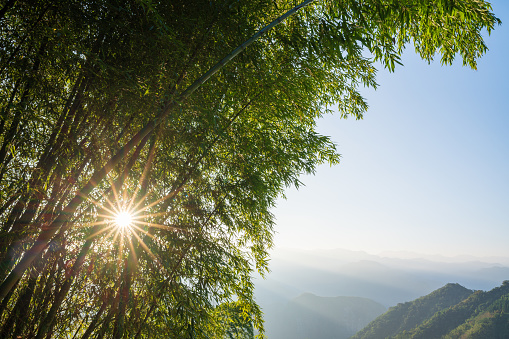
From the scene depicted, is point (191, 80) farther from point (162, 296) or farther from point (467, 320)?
point (467, 320)

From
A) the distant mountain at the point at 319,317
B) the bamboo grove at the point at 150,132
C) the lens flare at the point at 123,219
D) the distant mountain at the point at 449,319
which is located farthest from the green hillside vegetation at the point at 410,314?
the lens flare at the point at 123,219

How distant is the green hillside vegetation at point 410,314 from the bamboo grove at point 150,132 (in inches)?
3451

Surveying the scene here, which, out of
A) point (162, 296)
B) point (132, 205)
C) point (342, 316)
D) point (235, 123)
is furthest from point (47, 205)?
point (342, 316)

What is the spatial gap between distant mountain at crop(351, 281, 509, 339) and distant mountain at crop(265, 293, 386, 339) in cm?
3928

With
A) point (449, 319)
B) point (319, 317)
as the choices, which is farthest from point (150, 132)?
point (319, 317)

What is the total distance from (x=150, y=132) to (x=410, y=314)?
101m

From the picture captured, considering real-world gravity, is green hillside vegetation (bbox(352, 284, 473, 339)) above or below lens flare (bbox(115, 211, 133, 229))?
below

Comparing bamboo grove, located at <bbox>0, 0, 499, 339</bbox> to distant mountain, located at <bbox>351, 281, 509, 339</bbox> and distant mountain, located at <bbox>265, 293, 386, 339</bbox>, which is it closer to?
distant mountain, located at <bbox>351, 281, 509, 339</bbox>

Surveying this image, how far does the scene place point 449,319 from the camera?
68688 mm

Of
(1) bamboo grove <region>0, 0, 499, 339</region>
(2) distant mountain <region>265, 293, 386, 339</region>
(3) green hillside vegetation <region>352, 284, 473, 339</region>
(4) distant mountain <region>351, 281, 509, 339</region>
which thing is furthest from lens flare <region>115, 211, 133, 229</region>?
(2) distant mountain <region>265, 293, 386, 339</region>

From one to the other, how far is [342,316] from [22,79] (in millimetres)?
153753

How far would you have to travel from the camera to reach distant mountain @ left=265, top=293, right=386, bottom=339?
11050 centimetres

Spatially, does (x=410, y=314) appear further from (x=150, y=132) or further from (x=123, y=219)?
(x=150, y=132)

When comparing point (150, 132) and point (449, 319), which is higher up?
point (150, 132)
